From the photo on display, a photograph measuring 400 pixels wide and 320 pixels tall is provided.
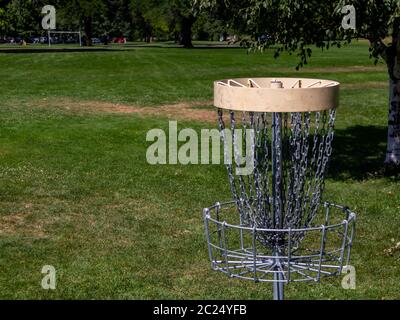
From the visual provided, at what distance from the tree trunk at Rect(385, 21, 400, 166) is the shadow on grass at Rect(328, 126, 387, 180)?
0.51m

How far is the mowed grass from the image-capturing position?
9906mm

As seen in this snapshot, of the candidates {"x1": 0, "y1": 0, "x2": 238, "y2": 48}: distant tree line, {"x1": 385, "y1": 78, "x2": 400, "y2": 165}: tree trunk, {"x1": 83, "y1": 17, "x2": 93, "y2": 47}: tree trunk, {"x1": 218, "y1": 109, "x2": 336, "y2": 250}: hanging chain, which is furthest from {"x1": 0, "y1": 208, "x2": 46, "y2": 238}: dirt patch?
{"x1": 83, "y1": 17, "x2": 93, "y2": 47}: tree trunk

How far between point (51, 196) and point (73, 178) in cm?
170

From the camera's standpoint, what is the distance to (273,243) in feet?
17.7

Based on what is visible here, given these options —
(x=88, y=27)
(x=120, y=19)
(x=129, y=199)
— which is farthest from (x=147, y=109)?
(x=120, y=19)

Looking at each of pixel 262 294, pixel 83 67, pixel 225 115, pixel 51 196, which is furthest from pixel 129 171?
pixel 83 67

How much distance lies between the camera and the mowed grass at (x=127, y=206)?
390 inches

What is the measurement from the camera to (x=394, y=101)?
16.1m

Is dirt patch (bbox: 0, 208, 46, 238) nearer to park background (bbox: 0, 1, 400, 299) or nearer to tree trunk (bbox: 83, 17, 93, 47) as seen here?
park background (bbox: 0, 1, 400, 299)

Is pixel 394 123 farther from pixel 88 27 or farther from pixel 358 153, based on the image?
pixel 88 27

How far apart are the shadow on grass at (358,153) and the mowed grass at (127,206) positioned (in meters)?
0.04

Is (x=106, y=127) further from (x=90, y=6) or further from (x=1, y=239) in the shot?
(x=90, y=6)

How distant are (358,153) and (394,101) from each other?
3667 millimetres

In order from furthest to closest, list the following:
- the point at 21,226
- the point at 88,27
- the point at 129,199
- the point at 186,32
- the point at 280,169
Answer: the point at 88,27, the point at 186,32, the point at 129,199, the point at 21,226, the point at 280,169
